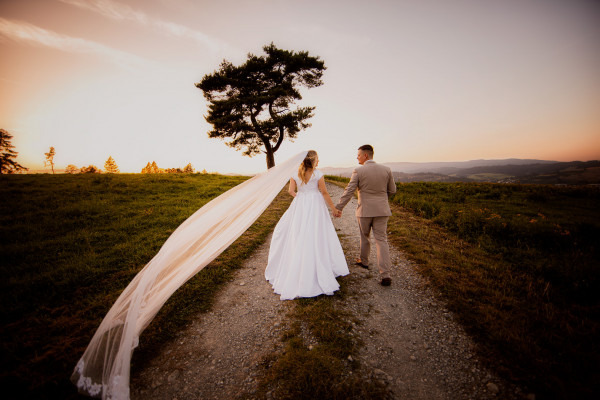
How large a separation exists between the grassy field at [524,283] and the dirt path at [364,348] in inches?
17.6

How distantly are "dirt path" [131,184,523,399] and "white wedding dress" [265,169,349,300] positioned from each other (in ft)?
1.27

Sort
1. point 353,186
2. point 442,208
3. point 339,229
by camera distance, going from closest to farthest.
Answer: point 353,186
point 339,229
point 442,208

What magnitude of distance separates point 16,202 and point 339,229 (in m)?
14.5

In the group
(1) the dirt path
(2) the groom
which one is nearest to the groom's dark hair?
(2) the groom

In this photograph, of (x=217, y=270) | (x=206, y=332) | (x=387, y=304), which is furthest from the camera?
(x=217, y=270)

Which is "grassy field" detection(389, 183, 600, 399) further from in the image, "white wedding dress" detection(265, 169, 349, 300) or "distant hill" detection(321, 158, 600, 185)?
"distant hill" detection(321, 158, 600, 185)

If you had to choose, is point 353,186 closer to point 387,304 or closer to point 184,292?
point 387,304

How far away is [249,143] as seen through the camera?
2186 centimetres

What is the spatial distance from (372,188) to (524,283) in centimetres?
396

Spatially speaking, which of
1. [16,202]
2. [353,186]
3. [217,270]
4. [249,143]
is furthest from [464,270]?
[249,143]

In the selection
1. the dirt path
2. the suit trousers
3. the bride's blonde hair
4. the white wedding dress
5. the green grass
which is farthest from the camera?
the suit trousers

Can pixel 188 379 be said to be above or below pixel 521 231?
below

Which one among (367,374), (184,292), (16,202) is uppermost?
(16,202)

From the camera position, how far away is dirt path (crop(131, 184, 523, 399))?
2.69m
